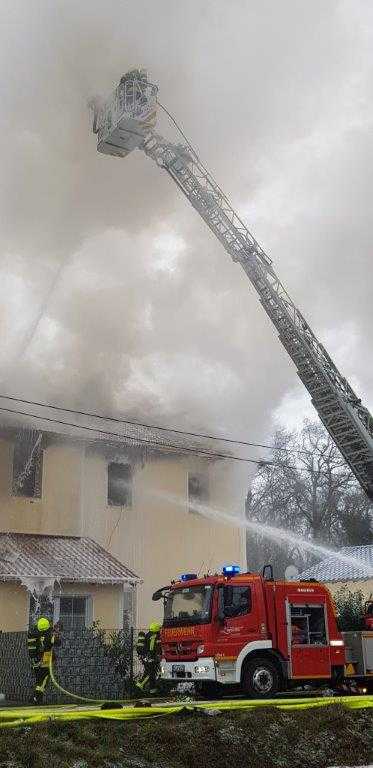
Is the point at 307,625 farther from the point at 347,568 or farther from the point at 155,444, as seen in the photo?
the point at 347,568

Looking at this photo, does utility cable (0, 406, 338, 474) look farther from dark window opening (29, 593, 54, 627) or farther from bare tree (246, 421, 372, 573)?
bare tree (246, 421, 372, 573)

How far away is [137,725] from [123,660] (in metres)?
6.92

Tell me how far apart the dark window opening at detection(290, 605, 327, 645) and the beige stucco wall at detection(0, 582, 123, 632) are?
8040 millimetres

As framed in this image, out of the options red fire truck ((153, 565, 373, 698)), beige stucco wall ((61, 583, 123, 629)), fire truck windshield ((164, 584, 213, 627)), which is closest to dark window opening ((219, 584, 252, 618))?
red fire truck ((153, 565, 373, 698))

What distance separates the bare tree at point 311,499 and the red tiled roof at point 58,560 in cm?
2647

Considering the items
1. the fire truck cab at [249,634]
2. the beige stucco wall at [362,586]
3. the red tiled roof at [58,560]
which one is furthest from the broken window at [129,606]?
the beige stucco wall at [362,586]

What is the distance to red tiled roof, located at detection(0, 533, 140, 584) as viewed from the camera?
1902cm

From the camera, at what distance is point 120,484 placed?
24031 millimetres

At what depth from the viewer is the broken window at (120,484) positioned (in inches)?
936

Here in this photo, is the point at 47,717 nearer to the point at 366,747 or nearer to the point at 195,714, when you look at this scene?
the point at 195,714

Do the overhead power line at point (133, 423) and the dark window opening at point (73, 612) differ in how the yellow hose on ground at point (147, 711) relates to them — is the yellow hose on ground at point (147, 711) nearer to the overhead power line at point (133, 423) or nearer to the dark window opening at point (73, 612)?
the dark window opening at point (73, 612)

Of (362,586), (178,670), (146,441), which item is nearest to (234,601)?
(178,670)

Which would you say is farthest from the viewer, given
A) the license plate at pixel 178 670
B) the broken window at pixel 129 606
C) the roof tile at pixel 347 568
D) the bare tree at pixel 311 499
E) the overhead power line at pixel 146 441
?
the bare tree at pixel 311 499

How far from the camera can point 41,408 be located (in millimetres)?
21625
